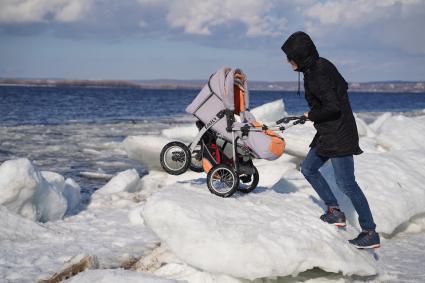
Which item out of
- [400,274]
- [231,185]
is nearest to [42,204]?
[231,185]

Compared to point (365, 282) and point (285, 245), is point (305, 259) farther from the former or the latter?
point (365, 282)

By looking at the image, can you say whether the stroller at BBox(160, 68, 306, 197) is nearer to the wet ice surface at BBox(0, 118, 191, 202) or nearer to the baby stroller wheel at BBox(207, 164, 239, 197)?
the baby stroller wheel at BBox(207, 164, 239, 197)

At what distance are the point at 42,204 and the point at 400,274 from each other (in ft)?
16.1

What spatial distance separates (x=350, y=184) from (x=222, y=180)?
4.57 feet

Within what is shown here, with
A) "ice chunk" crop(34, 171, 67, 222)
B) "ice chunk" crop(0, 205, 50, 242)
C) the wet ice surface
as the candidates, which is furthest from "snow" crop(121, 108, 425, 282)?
the wet ice surface

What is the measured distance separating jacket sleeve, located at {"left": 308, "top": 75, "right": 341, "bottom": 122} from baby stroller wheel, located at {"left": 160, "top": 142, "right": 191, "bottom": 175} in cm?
173

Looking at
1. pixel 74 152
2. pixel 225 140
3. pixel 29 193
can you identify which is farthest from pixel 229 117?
pixel 74 152

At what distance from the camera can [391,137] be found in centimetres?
1066

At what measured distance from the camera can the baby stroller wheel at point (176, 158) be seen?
19.2ft

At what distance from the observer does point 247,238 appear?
444 centimetres

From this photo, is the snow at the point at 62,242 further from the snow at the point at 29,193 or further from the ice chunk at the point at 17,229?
the snow at the point at 29,193

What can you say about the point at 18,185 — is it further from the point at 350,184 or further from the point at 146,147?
the point at 350,184

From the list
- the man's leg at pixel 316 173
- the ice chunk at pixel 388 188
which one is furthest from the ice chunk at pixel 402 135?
the man's leg at pixel 316 173

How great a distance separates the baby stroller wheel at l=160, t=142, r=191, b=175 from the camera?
19.2 ft
